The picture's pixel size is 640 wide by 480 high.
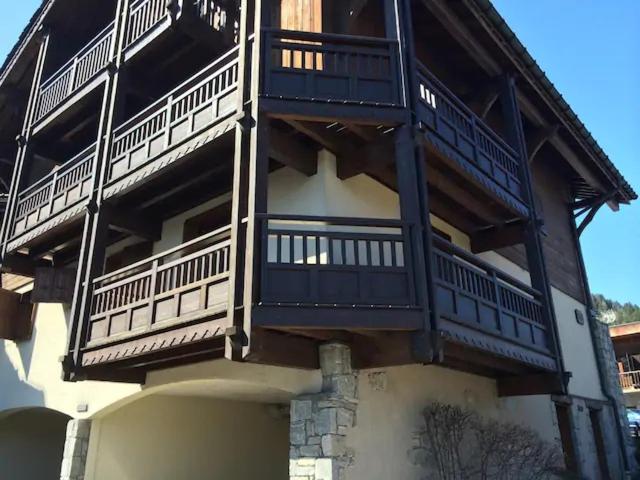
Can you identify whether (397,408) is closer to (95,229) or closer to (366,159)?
(366,159)

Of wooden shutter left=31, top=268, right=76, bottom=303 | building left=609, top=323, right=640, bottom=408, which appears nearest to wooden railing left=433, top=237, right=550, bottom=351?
wooden shutter left=31, top=268, right=76, bottom=303

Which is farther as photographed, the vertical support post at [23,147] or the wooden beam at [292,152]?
the vertical support post at [23,147]

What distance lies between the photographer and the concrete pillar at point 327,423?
277 inches

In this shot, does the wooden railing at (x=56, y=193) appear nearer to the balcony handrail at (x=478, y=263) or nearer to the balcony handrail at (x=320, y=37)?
Result: the balcony handrail at (x=320, y=37)

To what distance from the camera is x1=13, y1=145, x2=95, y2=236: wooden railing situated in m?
10.8

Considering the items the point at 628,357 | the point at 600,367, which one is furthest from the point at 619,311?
the point at 600,367

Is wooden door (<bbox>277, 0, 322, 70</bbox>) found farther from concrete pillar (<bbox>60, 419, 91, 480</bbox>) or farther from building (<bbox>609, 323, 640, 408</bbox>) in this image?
building (<bbox>609, 323, 640, 408</bbox>)

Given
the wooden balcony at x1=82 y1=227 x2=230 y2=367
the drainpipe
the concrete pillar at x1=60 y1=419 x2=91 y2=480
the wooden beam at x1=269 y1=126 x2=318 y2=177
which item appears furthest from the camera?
the drainpipe

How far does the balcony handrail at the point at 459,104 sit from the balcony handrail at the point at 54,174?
6353 mm

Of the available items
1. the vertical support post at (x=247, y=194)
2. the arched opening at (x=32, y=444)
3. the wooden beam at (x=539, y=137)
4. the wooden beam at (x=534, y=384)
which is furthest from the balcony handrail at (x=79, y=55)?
the wooden beam at (x=534, y=384)

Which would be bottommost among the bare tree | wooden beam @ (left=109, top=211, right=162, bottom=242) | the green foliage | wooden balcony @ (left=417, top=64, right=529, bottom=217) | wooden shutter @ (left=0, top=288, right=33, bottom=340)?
the bare tree

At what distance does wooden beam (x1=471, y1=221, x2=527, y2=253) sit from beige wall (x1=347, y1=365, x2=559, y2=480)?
8.99ft

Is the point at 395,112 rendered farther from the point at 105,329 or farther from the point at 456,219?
the point at 105,329

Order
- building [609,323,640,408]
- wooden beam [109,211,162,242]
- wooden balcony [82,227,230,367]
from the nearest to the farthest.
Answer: wooden balcony [82,227,230,367]
wooden beam [109,211,162,242]
building [609,323,640,408]
